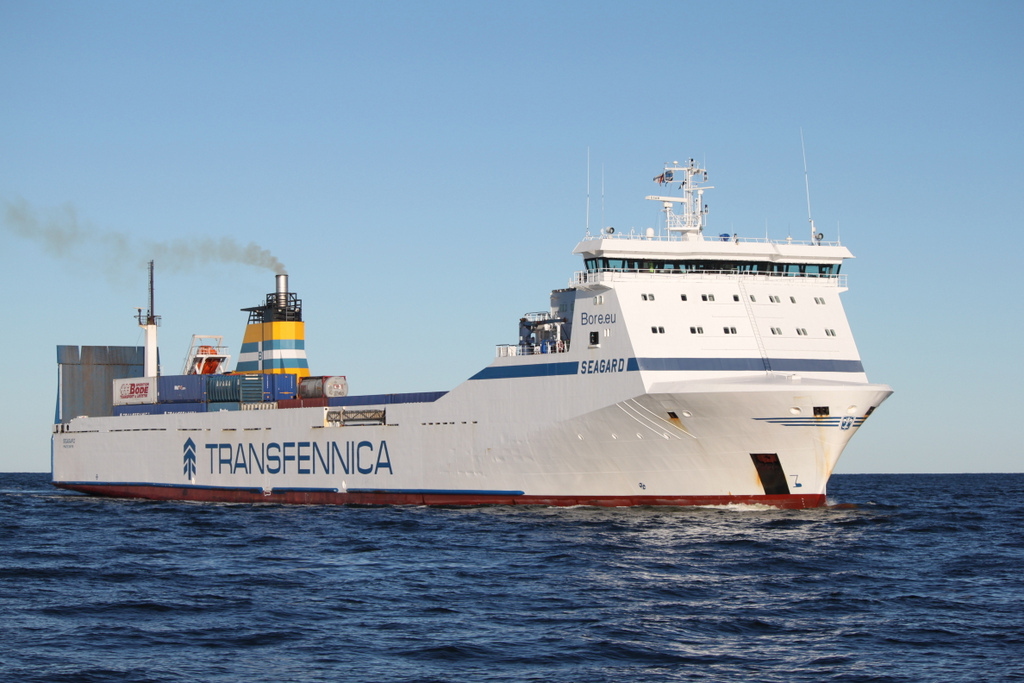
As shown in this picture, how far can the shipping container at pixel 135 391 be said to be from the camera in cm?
5350

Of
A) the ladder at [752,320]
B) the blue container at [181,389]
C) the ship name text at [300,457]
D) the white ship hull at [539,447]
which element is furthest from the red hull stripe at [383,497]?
the ladder at [752,320]

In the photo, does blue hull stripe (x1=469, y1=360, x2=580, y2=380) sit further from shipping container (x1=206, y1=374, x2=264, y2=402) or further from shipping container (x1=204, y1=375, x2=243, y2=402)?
shipping container (x1=204, y1=375, x2=243, y2=402)

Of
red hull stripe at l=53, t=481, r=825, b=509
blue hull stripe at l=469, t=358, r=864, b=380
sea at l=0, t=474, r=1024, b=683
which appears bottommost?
sea at l=0, t=474, r=1024, b=683

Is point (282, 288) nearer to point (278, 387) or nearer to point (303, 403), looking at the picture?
point (278, 387)

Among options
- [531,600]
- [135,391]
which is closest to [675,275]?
[531,600]

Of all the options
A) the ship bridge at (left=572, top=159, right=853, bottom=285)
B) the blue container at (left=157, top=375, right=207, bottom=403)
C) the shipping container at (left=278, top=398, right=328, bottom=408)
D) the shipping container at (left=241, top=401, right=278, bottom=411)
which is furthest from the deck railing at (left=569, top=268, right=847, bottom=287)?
the blue container at (left=157, top=375, right=207, bottom=403)

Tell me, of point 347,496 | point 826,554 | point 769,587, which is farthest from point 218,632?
point 347,496

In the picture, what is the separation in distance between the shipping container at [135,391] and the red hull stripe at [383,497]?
160 inches

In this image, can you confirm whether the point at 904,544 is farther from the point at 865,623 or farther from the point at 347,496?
the point at 347,496

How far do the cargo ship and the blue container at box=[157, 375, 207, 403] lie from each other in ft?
20.3

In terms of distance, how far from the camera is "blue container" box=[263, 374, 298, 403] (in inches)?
1940

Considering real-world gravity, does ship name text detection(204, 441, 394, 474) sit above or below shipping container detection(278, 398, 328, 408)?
below

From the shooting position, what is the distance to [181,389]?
2041 inches

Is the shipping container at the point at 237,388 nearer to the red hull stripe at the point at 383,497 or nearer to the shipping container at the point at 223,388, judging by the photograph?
the shipping container at the point at 223,388
